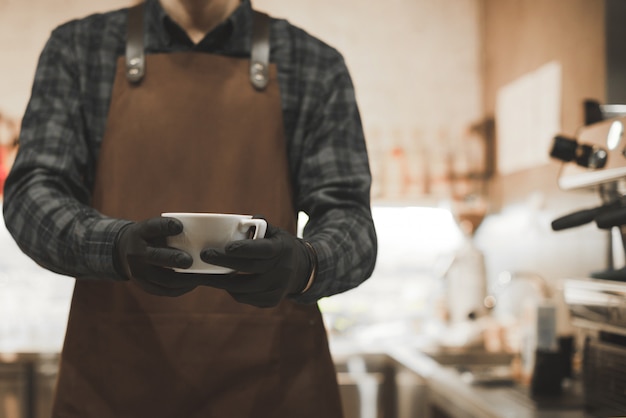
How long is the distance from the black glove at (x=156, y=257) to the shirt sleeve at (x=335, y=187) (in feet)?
0.59

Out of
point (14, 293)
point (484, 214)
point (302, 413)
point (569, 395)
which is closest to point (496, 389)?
point (569, 395)

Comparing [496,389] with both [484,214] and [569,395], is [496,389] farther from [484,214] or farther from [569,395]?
[484,214]

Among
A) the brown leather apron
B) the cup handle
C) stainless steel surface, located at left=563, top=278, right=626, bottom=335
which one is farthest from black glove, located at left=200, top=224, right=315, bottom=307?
A: stainless steel surface, located at left=563, top=278, right=626, bottom=335

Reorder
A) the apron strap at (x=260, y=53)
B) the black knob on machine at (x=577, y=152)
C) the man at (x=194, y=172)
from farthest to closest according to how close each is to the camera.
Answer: the black knob on machine at (x=577, y=152) → the apron strap at (x=260, y=53) → the man at (x=194, y=172)

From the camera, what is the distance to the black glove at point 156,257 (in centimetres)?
73

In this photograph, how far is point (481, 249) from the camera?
354cm

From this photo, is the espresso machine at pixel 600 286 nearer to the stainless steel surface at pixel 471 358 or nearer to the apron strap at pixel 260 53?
the apron strap at pixel 260 53

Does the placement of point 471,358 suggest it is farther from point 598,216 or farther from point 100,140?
point 100,140

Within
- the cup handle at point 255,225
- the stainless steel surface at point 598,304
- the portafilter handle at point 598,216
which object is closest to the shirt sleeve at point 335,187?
the cup handle at point 255,225

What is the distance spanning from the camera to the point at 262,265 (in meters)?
0.74

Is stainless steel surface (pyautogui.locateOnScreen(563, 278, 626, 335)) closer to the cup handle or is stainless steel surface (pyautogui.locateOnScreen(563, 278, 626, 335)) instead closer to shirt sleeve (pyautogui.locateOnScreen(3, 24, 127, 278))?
the cup handle

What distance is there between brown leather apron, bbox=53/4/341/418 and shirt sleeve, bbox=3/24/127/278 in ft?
0.21

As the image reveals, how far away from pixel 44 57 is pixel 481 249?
2803mm

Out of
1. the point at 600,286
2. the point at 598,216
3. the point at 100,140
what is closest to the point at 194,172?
the point at 100,140
